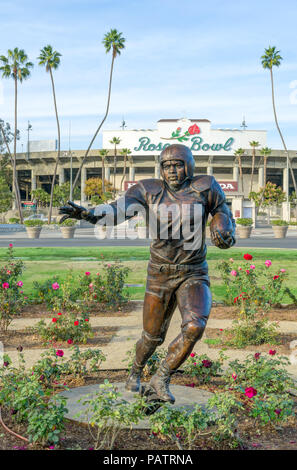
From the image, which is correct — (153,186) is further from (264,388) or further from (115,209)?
(264,388)

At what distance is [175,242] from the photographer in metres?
3.99

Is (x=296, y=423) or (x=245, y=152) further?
(x=245, y=152)

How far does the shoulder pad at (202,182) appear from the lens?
4.02 m

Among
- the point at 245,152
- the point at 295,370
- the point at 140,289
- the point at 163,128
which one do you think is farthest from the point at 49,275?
the point at 245,152

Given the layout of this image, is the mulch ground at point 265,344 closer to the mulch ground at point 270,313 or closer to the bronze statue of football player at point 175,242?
the mulch ground at point 270,313

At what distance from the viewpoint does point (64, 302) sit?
27.8 feet

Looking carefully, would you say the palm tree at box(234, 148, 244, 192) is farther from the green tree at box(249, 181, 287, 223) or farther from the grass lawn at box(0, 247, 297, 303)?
the grass lawn at box(0, 247, 297, 303)

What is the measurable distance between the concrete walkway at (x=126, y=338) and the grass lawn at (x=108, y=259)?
211 cm

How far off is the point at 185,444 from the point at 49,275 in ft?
32.4

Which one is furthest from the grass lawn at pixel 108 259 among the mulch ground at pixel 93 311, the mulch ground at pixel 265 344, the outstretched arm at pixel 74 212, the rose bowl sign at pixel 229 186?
the rose bowl sign at pixel 229 186

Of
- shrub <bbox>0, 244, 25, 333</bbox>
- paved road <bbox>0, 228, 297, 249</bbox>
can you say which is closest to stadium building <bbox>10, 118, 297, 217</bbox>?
paved road <bbox>0, 228, 297, 249</bbox>

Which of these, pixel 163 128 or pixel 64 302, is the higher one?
pixel 163 128
